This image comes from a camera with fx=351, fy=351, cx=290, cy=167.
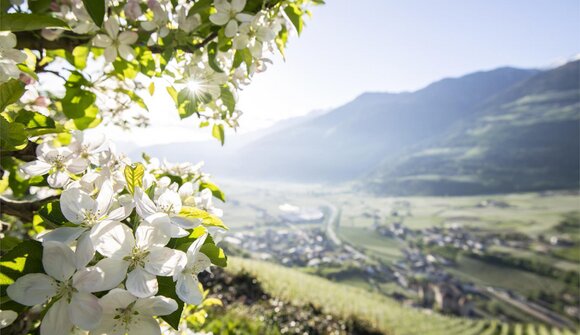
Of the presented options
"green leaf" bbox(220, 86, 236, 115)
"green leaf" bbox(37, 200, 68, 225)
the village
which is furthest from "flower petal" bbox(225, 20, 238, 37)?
the village

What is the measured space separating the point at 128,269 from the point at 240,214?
174 metres

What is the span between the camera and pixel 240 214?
562 feet

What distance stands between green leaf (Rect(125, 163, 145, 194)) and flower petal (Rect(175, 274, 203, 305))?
0.34 meters

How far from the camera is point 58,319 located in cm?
85

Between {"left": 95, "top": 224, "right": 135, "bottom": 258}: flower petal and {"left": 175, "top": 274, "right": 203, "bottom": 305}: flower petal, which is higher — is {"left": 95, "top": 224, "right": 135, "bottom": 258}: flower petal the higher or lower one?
the higher one

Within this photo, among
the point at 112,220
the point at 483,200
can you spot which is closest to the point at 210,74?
the point at 112,220

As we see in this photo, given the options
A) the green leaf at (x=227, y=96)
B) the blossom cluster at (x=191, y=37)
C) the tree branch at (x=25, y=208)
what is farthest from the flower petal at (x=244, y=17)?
the tree branch at (x=25, y=208)

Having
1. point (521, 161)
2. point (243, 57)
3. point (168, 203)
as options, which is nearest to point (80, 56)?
point (243, 57)

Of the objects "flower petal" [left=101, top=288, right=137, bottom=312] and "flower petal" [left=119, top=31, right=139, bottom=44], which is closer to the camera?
"flower petal" [left=101, top=288, right=137, bottom=312]

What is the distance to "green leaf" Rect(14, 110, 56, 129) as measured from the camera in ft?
4.35

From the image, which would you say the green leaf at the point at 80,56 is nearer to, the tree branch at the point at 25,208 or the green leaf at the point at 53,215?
the tree branch at the point at 25,208

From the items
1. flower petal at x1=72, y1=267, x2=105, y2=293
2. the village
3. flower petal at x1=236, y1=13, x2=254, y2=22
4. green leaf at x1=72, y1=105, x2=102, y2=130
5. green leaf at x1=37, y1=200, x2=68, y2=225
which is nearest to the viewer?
flower petal at x1=72, y1=267, x2=105, y2=293

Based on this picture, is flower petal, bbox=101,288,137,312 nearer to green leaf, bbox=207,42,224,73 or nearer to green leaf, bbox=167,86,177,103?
green leaf, bbox=207,42,224,73

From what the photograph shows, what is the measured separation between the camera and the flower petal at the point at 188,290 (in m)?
0.90
